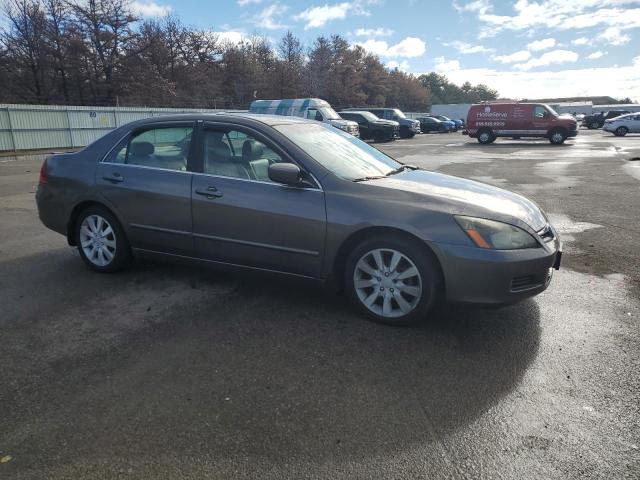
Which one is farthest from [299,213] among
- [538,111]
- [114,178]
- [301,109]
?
[538,111]

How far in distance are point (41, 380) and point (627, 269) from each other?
520cm

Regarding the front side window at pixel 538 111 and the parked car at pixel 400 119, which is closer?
the front side window at pixel 538 111

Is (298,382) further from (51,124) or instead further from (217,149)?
(51,124)

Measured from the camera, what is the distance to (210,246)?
422 centimetres

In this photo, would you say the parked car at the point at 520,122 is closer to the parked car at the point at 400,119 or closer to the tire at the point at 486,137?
the tire at the point at 486,137

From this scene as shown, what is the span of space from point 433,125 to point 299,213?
42.4 meters

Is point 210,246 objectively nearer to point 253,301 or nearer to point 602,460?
point 253,301

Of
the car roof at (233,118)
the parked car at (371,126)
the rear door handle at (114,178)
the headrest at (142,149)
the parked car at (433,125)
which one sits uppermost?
the car roof at (233,118)

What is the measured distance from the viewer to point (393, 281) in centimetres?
362

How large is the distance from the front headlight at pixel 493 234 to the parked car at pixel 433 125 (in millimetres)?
42181

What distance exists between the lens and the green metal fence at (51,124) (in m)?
21.0

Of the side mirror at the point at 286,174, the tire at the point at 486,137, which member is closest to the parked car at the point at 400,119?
the tire at the point at 486,137

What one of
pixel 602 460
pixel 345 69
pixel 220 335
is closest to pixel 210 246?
pixel 220 335

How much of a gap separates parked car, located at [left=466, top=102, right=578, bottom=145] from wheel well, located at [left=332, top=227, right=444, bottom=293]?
82.7 feet
